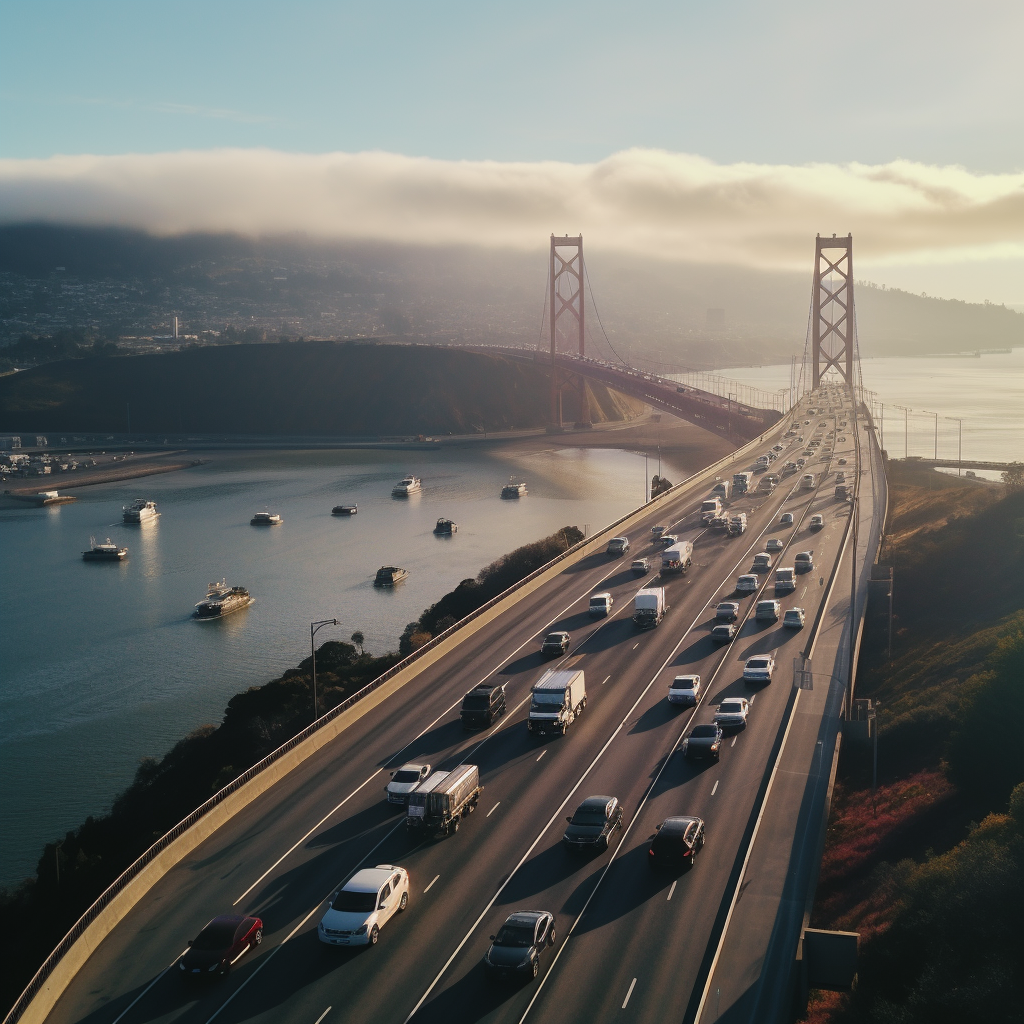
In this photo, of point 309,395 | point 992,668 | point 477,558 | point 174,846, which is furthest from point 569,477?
point 174,846

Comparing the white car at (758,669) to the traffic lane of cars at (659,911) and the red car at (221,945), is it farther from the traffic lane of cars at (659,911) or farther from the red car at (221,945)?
the red car at (221,945)

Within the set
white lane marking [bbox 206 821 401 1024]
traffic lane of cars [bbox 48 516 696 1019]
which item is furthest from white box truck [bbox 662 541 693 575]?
white lane marking [bbox 206 821 401 1024]

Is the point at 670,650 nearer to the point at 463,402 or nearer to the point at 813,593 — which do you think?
the point at 813,593

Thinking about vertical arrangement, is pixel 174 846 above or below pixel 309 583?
above

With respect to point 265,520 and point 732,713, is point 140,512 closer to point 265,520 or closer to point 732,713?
point 265,520

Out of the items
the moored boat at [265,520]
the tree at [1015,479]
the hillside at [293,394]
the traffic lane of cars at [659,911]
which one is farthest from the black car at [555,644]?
the hillside at [293,394]

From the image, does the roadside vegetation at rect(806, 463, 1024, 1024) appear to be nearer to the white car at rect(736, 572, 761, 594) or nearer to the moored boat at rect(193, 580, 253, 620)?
the white car at rect(736, 572, 761, 594)
